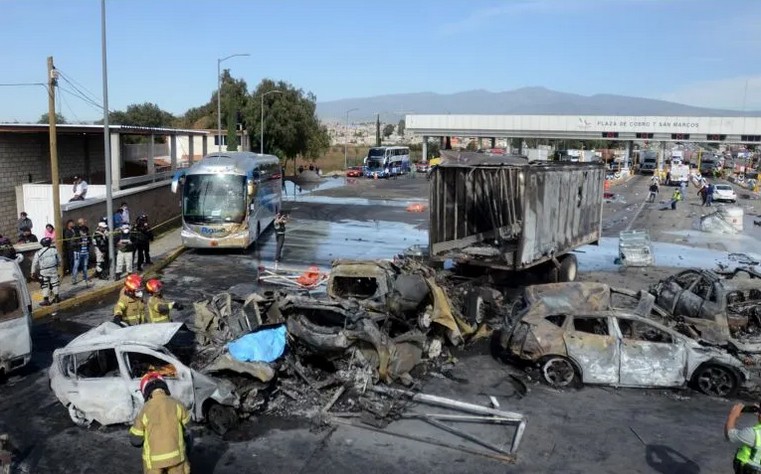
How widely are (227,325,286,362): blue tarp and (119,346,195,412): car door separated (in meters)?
0.88

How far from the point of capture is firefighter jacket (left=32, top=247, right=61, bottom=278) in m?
13.7

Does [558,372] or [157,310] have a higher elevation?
[157,310]

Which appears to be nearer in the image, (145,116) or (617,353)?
(617,353)

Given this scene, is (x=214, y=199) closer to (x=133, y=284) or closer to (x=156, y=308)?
(x=133, y=284)

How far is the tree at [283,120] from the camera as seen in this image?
63031mm

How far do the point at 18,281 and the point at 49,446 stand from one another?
331 centimetres

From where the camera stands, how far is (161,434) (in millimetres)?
5812

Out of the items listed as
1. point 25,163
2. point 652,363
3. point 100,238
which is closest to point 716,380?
point 652,363

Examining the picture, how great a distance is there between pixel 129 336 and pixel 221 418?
65.4 inches

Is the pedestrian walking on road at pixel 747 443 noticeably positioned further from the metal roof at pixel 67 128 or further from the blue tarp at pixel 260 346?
the metal roof at pixel 67 128

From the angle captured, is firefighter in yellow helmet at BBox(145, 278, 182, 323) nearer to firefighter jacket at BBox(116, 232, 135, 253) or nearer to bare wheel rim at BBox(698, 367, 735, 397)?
firefighter jacket at BBox(116, 232, 135, 253)

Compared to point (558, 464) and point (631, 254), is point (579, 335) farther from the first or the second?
point (631, 254)

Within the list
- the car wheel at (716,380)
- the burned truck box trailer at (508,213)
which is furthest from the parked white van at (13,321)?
the car wheel at (716,380)

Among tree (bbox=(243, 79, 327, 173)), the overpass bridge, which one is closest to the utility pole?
tree (bbox=(243, 79, 327, 173))
